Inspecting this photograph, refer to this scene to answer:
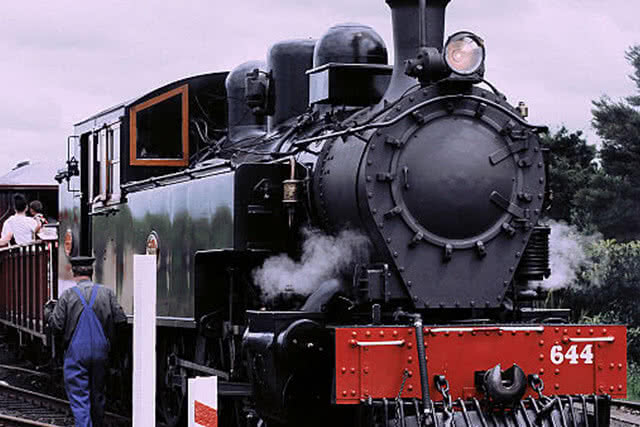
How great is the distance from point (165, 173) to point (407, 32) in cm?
351

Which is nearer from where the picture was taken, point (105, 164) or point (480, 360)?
point (480, 360)

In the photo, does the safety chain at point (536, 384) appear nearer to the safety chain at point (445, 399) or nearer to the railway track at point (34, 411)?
the safety chain at point (445, 399)

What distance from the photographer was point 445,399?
6.67 m

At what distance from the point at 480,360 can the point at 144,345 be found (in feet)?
8.28

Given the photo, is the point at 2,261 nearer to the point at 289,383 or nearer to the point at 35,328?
the point at 35,328

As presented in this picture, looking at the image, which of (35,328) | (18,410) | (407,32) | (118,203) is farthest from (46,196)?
(407,32)

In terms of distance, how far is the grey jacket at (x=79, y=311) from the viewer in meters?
8.66

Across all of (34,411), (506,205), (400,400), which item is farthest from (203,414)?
(34,411)

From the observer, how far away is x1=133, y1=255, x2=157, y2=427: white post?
4.92 metres

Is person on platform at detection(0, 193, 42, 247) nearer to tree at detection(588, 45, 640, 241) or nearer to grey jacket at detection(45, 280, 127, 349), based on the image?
grey jacket at detection(45, 280, 127, 349)

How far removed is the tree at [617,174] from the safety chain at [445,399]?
17.5 metres

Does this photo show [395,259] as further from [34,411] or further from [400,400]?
[34,411]

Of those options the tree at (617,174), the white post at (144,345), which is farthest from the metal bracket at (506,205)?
the tree at (617,174)

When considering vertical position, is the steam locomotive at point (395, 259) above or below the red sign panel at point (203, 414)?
above
